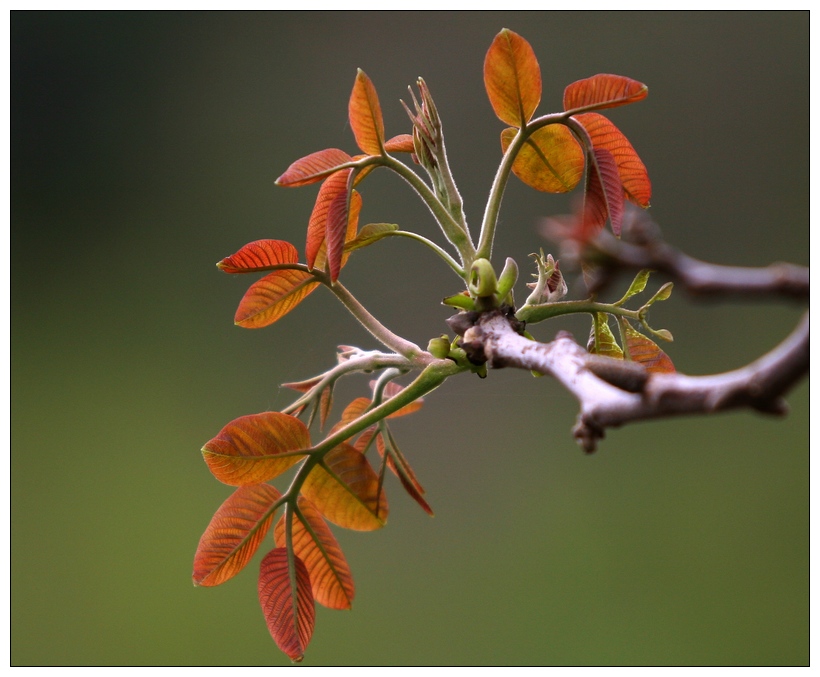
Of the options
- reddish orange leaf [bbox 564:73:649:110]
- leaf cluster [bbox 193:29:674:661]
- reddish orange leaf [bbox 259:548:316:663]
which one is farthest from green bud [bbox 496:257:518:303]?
reddish orange leaf [bbox 259:548:316:663]

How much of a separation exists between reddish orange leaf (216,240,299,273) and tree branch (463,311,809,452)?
0.18m

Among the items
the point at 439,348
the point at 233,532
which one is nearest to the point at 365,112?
the point at 439,348

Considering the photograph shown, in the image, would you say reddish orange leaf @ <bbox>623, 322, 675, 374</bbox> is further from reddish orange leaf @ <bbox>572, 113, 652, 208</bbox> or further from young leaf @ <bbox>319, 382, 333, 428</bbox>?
young leaf @ <bbox>319, 382, 333, 428</bbox>

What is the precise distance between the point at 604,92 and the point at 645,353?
0.16 meters

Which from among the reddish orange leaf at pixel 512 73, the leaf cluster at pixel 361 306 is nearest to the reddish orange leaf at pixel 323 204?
the leaf cluster at pixel 361 306

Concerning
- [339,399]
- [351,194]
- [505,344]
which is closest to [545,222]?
[505,344]

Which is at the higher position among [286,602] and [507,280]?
[507,280]

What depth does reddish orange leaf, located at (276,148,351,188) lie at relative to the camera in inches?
17.1

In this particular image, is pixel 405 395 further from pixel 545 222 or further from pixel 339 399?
pixel 339 399

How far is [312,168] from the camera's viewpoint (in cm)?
44

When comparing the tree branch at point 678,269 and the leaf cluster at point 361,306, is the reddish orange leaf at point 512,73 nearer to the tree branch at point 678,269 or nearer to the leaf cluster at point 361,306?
the leaf cluster at point 361,306

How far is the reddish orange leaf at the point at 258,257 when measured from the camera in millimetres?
448

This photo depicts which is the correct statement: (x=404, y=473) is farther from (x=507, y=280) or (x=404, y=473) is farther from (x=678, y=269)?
(x=678, y=269)

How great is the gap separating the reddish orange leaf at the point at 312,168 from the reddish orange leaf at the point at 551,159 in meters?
0.12
